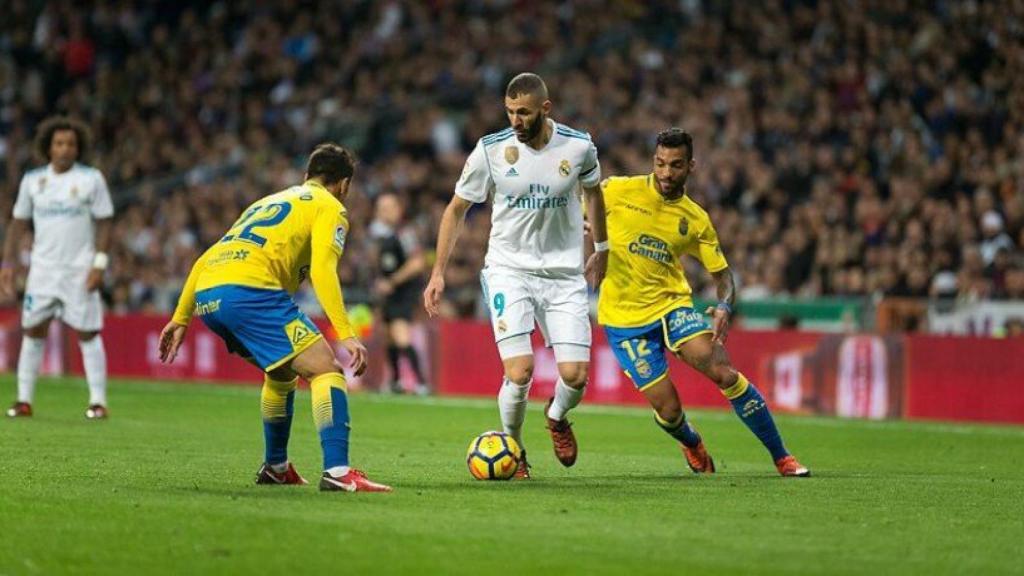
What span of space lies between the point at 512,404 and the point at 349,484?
167cm

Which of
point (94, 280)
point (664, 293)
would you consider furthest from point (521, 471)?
point (94, 280)

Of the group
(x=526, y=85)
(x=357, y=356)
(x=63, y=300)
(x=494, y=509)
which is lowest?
(x=494, y=509)

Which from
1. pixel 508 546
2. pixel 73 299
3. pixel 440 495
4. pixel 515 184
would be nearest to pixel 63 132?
pixel 73 299

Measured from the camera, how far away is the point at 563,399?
11.2m

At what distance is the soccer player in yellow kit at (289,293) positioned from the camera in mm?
9477

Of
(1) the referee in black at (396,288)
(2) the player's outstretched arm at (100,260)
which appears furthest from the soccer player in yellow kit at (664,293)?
(1) the referee in black at (396,288)

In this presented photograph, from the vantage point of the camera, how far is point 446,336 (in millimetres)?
22094

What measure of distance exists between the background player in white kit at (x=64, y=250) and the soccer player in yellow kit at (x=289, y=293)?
20.4ft

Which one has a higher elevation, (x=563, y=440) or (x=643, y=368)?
(x=643, y=368)

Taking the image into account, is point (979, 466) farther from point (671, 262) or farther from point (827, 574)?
point (827, 574)

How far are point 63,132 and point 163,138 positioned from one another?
15.1 m

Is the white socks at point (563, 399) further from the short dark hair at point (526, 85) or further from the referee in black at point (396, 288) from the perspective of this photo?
the referee in black at point (396, 288)

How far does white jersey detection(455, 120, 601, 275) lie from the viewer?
10.9 metres

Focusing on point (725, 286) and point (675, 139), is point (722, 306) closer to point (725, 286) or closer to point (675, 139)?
point (725, 286)
